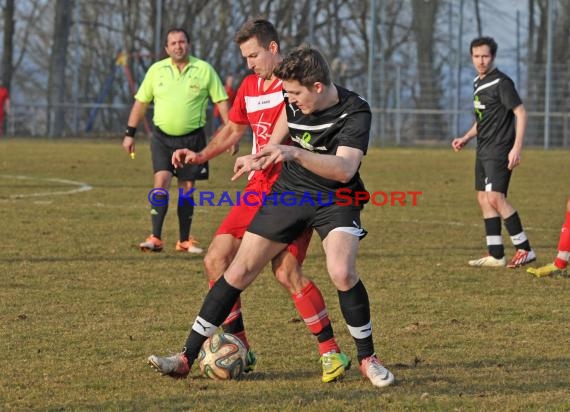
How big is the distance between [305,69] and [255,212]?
1.06m

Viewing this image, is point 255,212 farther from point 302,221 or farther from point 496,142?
point 496,142

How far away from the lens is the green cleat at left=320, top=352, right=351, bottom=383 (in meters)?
6.11

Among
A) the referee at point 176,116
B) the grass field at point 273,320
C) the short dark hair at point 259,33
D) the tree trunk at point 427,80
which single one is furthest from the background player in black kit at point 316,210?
the tree trunk at point 427,80

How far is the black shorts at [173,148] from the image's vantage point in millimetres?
11883

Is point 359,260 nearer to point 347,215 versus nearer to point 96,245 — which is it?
point 96,245

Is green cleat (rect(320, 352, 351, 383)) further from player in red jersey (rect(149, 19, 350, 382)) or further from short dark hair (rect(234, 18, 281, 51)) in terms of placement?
short dark hair (rect(234, 18, 281, 51))

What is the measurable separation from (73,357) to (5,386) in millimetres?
803

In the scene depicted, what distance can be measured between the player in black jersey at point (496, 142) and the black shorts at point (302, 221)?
5.11 meters

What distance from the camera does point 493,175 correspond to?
11.1 meters

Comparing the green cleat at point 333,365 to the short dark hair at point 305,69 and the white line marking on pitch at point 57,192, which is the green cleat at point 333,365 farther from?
the white line marking on pitch at point 57,192

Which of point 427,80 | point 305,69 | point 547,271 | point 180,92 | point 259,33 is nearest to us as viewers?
point 305,69

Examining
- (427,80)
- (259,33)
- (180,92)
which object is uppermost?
(427,80)

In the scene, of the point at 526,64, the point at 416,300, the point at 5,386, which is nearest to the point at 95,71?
the point at 526,64

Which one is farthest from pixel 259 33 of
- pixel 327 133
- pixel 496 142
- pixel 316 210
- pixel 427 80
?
pixel 427 80
